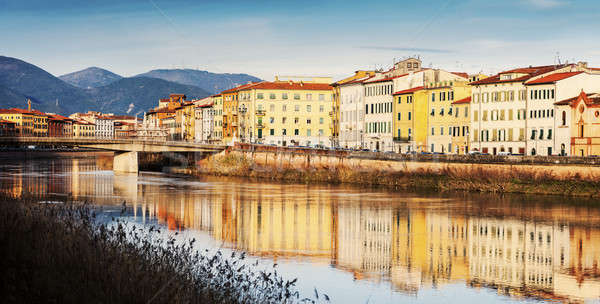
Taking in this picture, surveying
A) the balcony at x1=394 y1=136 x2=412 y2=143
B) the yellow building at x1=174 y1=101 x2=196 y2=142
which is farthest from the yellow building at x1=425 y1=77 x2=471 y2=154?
the yellow building at x1=174 y1=101 x2=196 y2=142

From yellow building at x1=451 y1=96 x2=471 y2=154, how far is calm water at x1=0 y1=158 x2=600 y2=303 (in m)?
22.3

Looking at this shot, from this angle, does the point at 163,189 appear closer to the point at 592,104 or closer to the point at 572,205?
the point at 572,205

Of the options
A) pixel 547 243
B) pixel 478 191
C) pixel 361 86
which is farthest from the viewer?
pixel 361 86

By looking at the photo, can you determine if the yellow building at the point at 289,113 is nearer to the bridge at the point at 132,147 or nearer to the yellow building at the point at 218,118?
the bridge at the point at 132,147

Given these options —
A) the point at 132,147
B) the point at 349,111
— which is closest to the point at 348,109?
the point at 349,111

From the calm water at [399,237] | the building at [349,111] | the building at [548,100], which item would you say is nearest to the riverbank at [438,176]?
the calm water at [399,237]

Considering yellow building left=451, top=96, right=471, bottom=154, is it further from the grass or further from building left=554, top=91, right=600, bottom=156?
the grass

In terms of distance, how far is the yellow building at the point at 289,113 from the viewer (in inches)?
4274

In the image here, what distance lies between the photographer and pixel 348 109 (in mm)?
97688

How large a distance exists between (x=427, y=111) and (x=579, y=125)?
67.3ft

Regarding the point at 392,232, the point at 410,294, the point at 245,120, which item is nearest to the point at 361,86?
the point at 245,120

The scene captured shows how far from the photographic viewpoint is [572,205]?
49000 millimetres

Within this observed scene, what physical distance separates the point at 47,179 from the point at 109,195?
17722 millimetres

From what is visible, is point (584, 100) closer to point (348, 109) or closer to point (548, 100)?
point (548, 100)
